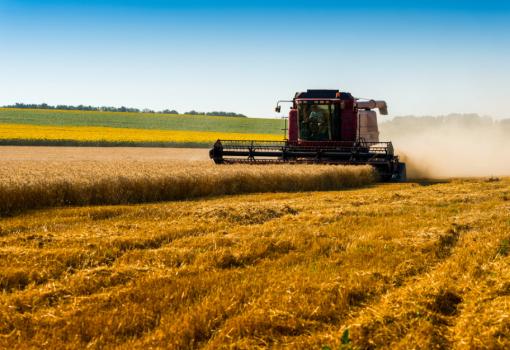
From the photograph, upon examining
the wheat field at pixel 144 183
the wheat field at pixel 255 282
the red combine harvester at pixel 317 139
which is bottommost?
the wheat field at pixel 255 282

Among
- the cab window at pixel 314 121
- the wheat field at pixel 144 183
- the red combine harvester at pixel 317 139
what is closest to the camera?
the wheat field at pixel 144 183

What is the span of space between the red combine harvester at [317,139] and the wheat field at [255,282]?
939 centimetres

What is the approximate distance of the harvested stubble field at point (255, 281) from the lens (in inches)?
169

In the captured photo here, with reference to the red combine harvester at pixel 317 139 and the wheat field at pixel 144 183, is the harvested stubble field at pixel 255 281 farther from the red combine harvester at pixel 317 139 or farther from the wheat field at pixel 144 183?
the red combine harvester at pixel 317 139

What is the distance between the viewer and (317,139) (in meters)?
20.4

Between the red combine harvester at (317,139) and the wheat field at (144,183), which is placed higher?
the red combine harvester at (317,139)

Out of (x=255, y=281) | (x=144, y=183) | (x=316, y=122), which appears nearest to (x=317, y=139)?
(x=316, y=122)

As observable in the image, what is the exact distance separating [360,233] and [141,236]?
3245 mm

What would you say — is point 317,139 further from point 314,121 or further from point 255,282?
point 255,282

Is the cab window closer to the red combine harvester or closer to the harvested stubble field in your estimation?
the red combine harvester

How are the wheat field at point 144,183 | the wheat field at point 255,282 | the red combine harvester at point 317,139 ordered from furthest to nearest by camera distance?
the red combine harvester at point 317,139 → the wheat field at point 144,183 → the wheat field at point 255,282

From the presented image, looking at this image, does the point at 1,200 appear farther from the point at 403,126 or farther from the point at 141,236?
the point at 403,126

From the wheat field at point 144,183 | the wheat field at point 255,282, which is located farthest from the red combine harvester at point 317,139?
the wheat field at point 255,282

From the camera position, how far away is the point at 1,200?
411 inches
